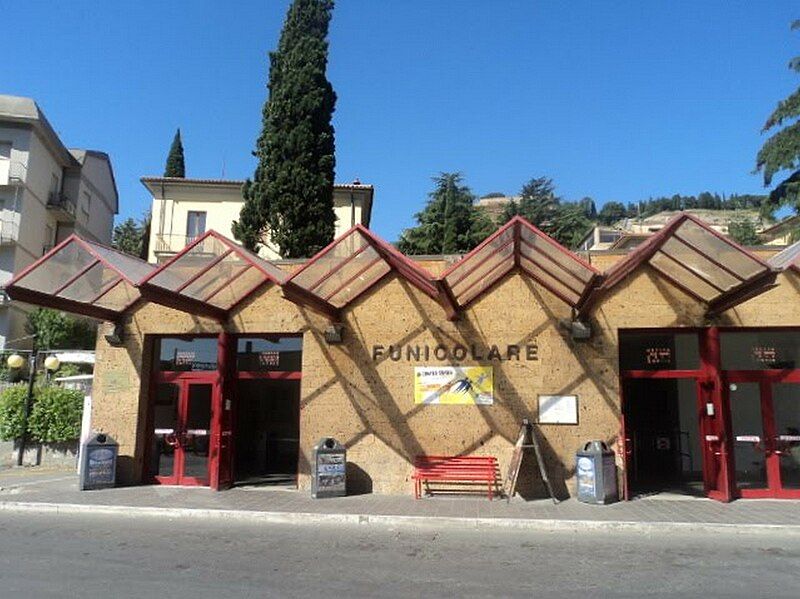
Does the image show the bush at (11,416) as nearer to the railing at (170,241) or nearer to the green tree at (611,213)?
the railing at (170,241)

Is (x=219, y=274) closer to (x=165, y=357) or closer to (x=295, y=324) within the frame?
(x=295, y=324)

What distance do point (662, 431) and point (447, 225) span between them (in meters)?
22.3

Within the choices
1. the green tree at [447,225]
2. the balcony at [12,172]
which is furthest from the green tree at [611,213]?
the balcony at [12,172]

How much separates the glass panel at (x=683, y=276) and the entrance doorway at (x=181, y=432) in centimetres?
930

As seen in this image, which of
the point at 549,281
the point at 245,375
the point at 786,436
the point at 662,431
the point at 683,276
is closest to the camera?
the point at 683,276

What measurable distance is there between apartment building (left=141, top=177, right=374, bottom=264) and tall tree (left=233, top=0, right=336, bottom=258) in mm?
12260

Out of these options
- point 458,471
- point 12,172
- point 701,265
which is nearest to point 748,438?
point 701,265

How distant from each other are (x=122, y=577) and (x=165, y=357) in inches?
319

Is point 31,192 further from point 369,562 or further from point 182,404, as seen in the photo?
point 369,562

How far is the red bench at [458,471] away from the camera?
11773 millimetres

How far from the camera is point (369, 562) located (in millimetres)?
7211

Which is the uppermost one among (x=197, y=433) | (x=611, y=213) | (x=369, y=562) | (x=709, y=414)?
(x=611, y=213)

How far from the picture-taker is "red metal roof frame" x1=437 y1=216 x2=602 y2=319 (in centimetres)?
1011

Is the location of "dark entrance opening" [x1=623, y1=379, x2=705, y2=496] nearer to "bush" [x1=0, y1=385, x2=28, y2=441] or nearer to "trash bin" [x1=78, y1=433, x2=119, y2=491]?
"trash bin" [x1=78, y1=433, x2=119, y2=491]
